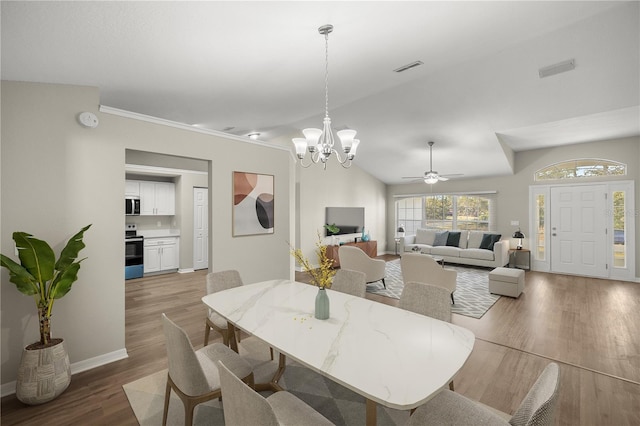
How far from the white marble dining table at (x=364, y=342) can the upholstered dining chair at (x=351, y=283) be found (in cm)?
33

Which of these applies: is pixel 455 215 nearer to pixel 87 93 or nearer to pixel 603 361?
pixel 603 361

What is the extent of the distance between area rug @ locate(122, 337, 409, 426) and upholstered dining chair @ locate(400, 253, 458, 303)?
2413 millimetres

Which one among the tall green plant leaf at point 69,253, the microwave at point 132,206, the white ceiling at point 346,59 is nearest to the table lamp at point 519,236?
the white ceiling at point 346,59

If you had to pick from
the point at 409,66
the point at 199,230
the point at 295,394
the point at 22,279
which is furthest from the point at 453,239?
the point at 22,279

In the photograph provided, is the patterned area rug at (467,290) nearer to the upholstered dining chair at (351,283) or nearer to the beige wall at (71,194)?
the upholstered dining chair at (351,283)

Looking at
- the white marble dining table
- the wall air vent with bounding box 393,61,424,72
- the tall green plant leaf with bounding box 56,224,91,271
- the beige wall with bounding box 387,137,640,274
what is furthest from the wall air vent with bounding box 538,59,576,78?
the tall green plant leaf with bounding box 56,224,91,271

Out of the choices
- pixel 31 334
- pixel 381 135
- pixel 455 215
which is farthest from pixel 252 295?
pixel 455 215

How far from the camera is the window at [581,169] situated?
239 inches

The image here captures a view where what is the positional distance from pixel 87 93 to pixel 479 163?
7.51 meters

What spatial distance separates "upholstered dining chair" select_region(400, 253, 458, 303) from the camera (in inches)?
163

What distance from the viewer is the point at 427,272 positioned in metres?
4.29

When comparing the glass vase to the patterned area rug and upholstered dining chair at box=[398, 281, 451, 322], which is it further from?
the patterned area rug

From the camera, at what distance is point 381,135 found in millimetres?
6434

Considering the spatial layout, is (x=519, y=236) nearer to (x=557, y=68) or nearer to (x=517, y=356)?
(x=557, y=68)
